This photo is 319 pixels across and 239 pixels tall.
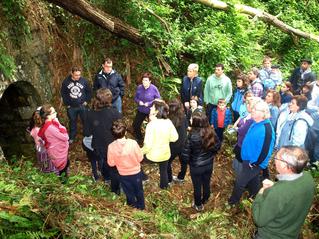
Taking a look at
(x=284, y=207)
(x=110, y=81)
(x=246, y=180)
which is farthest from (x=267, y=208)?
(x=110, y=81)

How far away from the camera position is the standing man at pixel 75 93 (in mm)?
8156

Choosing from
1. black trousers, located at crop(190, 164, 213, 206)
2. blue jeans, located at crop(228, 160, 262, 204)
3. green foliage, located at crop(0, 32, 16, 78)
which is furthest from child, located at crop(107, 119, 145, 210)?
green foliage, located at crop(0, 32, 16, 78)

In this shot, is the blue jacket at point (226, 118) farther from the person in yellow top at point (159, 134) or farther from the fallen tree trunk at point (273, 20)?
the fallen tree trunk at point (273, 20)

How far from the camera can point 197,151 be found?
6.11 m

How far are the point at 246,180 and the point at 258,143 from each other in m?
0.79

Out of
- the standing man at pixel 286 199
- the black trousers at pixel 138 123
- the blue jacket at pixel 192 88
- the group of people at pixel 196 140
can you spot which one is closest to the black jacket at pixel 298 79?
the group of people at pixel 196 140

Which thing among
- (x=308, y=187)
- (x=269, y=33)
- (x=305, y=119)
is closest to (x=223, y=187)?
(x=305, y=119)

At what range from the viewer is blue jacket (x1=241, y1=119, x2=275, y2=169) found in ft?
18.1

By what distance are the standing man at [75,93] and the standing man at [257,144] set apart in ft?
14.0

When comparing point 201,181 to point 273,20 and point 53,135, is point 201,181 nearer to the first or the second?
point 53,135

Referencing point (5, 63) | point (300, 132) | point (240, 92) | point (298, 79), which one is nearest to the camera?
point (300, 132)

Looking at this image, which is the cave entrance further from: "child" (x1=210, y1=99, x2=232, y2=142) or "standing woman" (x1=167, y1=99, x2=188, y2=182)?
"child" (x1=210, y1=99, x2=232, y2=142)

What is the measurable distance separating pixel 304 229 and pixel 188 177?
3219 millimetres

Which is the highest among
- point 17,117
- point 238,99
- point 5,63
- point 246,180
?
point 5,63
